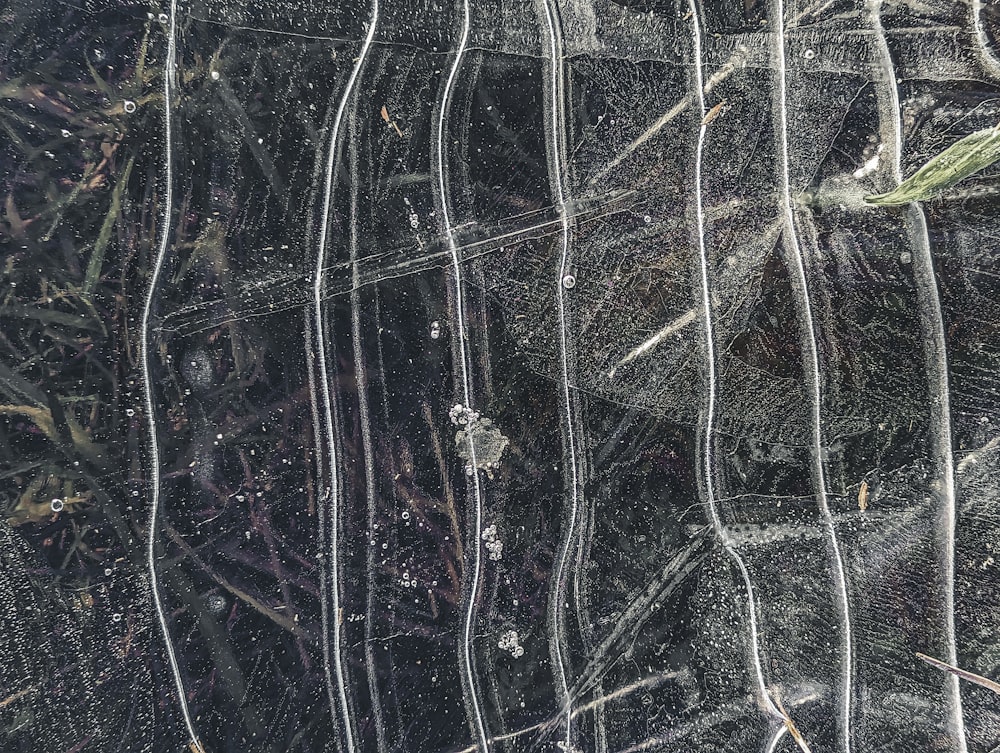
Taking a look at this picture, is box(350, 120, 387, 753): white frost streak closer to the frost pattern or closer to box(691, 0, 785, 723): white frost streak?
the frost pattern

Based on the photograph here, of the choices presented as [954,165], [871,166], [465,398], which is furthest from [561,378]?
[954,165]

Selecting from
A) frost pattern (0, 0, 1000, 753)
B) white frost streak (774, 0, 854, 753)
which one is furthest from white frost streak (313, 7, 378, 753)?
white frost streak (774, 0, 854, 753)

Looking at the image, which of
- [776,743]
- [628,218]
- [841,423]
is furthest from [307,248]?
[776,743]

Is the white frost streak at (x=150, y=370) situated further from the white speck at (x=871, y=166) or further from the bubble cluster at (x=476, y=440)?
the white speck at (x=871, y=166)

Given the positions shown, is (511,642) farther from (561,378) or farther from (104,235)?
(104,235)

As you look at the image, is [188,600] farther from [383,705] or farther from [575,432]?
[575,432]
